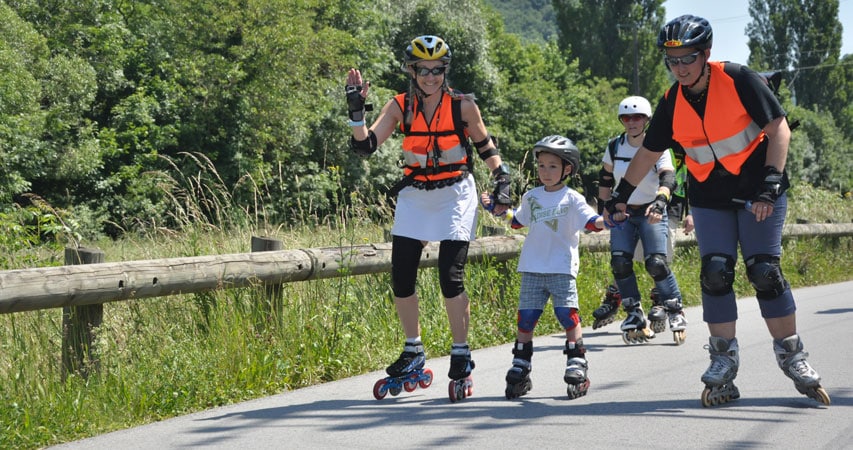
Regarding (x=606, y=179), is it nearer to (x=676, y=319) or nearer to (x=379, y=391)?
(x=676, y=319)

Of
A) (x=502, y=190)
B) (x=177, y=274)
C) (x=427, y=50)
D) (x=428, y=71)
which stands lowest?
(x=177, y=274)

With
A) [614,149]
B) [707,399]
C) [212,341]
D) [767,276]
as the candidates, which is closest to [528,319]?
[707,399]

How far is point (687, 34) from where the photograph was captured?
16.8 ft

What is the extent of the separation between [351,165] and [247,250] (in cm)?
2562

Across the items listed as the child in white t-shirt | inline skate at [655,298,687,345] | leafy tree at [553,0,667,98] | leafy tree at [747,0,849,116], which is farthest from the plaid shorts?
leafy tree at [747,0,849,116]

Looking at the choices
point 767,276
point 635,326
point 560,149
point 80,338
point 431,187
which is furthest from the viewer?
point 635,326

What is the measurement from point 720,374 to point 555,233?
1.25m

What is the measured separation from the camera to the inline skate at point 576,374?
5.66 m

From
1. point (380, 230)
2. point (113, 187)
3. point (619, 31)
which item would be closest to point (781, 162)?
point (380, 230)

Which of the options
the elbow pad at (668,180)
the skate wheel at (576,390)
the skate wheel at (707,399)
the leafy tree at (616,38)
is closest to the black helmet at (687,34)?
the skate wheel at (707,399)

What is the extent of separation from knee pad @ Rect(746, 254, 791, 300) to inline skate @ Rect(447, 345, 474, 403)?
1562 mm

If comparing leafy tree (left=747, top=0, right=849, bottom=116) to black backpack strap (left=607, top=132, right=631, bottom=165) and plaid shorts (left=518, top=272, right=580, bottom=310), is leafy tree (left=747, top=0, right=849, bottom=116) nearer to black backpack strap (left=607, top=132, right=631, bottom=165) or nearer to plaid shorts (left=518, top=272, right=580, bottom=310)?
black backpack strap (left=607, top=132, right=631, bottom=165)

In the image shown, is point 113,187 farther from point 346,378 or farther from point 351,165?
point 346,378

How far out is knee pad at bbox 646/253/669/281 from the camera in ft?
26.8
